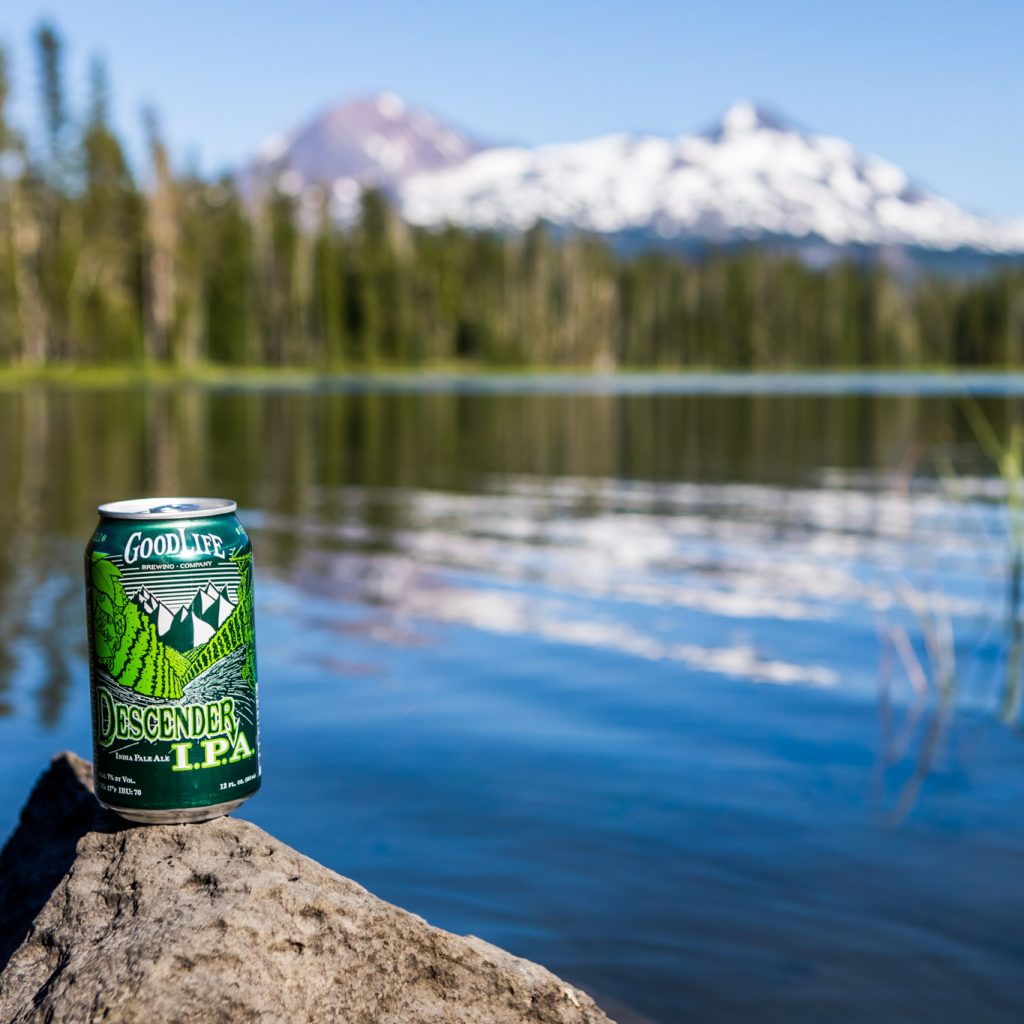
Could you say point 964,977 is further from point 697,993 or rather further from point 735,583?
point 735,583

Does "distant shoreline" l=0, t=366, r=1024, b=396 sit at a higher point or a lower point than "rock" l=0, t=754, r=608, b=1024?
higher

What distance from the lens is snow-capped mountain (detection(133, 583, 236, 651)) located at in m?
3.10

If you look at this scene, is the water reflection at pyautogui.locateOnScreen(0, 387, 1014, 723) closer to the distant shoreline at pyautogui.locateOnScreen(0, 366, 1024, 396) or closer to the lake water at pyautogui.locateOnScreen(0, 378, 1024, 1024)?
the lake water at pyautogui.locateOnScreen(0, 378, 1024, 1024)

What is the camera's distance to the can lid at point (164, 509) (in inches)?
121

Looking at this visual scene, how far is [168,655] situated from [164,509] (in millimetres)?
322

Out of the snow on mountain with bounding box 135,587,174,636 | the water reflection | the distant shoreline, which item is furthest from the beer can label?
the distant shoreline

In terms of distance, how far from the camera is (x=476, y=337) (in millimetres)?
128250

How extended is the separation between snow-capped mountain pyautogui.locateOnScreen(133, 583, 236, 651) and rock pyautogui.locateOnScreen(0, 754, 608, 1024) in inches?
17.6

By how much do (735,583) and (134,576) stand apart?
332 inches

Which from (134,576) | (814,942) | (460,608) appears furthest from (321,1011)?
(460,608)

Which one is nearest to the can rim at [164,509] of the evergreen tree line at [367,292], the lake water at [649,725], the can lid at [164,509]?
the can lid at [164,509]

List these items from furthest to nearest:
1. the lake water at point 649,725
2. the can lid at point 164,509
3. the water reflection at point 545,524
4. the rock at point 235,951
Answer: the water reflection at point 545,524 < the lake water at point 649,725 < the can lid at point 164,509 < the rock at point 235,951

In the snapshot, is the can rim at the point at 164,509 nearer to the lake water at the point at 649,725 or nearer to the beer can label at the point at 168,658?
the beer can label at the point at 168,658

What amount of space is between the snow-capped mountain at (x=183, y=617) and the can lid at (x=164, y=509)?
160mm
